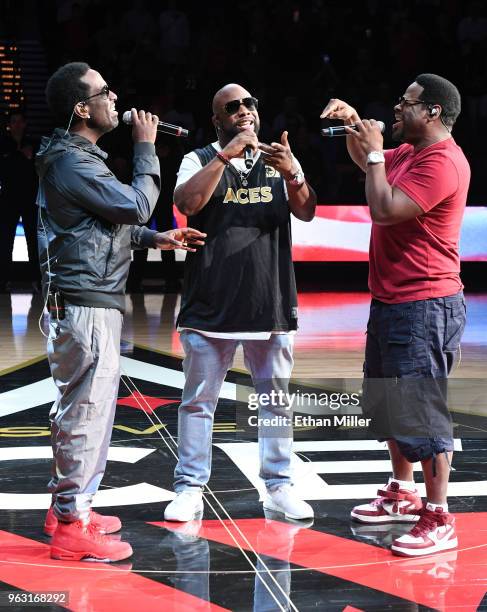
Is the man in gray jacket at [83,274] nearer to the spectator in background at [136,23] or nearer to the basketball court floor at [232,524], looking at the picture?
the basketball court floor at [232,524]

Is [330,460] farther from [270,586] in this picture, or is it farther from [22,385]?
[22,385]

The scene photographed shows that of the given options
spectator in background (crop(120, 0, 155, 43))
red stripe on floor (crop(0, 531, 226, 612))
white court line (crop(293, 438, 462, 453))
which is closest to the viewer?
red stripe on floor (crop(0, 531, 226, 612))

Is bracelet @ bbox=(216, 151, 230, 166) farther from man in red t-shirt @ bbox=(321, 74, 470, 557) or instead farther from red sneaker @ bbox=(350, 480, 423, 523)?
red sneaker @ bbox=(350, 480, 423, 523)

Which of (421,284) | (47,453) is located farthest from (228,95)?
(47,453)

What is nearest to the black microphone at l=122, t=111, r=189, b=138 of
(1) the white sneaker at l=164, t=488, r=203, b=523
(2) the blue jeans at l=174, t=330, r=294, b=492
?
(2) the blue jeans at l=174, t=330, r=294, b=492

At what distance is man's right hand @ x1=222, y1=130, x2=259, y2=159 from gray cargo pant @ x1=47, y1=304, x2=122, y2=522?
78 centimetres

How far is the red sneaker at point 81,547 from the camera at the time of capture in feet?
12.2

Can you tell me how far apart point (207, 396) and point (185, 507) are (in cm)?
47

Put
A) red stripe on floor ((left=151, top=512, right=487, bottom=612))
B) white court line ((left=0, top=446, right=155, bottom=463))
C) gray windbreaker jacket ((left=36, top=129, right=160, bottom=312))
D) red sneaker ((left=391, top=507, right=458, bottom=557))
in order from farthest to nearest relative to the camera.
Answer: white court line ((left=0, top=446, right=155, bottom=463)) < red sneaker ((left=391, top=507, right=458, bottom=557)) < gray windbreaker jacket ((left=36, top=129, right=160, bottom=312)) < red stripe on floor ((left=151, top=512, right=487, bottom=612))

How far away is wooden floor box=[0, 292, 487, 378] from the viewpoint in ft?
25.2

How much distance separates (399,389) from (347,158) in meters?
9.97

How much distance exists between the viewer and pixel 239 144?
3.99 metres

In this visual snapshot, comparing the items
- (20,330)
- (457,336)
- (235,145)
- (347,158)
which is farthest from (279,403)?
(347,158)

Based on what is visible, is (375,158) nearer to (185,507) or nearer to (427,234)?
(427,234)
